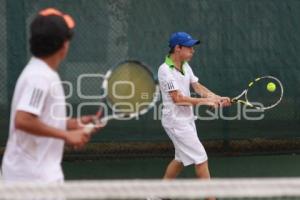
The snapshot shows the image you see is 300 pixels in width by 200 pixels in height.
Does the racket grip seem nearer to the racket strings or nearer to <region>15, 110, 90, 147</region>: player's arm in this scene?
<region>15, 110, 90, 147</region>: player's arm

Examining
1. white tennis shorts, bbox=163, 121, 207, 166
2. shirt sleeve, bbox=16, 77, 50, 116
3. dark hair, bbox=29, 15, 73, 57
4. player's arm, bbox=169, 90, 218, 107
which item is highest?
dark hair, bbox=29, 15, 73, 57

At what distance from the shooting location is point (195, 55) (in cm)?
550

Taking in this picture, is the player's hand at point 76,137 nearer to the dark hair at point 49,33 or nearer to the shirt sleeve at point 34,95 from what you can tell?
the shirt sleeve at point 34,95

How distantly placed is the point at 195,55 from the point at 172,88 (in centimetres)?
158

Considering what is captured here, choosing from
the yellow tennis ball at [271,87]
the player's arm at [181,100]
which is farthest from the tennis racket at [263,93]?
the player's arm at [181,100]

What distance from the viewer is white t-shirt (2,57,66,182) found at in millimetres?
2203

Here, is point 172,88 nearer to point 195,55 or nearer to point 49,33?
point 195,55

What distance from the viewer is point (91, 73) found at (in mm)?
5316

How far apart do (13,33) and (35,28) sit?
3.09 metres

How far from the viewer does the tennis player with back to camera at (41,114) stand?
85.2 inches

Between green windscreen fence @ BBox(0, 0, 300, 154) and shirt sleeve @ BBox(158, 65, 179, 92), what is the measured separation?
1331 millimetres

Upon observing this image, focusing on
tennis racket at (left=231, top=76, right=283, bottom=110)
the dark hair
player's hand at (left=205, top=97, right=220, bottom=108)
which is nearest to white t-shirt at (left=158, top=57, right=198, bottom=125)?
player's hand at (left=205, top=97, right=220, bottom=108)

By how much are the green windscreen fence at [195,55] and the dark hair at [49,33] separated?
301 centimetres

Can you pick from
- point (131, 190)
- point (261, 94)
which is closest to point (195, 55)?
point (261, 94)
